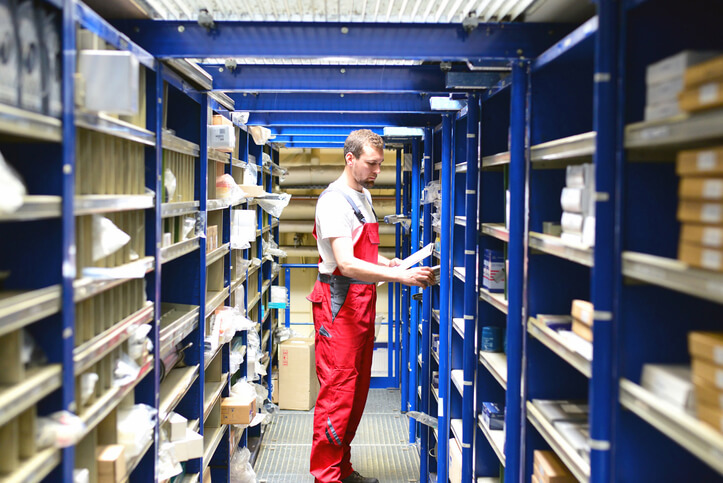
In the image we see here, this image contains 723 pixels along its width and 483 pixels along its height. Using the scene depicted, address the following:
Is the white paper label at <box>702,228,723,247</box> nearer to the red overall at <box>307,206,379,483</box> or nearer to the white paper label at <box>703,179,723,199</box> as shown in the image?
the white paper label at <box>703,179,723,199</box>

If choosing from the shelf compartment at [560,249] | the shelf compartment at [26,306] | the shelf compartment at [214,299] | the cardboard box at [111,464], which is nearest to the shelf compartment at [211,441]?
the shelf compartment at [214,299]

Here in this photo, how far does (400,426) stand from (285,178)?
3.93 m

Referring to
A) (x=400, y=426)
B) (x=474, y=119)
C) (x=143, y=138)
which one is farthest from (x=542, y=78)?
(x=400, y=426)

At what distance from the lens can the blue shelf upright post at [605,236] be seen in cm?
162

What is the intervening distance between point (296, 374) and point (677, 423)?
5.72 metres

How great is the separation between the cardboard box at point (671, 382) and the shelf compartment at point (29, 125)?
1616 millimetres

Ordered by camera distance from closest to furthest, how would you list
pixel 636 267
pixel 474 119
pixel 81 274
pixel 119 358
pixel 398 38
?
1. pixel 636 267
2. pixel 81 274
3. pixel 119 358
4. pixel 398 38
5. pixel 474 119

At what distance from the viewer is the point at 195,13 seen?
2449mm

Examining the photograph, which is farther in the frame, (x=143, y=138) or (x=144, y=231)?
(x=144, y=231)

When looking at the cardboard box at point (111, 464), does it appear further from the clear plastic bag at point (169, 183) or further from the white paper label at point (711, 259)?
the white paper label at point (711, 259)

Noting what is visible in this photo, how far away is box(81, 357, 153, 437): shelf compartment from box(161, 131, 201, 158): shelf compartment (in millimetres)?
949

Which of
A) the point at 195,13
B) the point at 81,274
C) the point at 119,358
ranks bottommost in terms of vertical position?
the point at 119,358

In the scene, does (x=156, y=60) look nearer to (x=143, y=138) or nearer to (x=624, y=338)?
(x=143, y=138)

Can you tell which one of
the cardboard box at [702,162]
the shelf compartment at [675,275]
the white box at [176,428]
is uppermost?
the cardboard box at [702,162]
